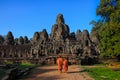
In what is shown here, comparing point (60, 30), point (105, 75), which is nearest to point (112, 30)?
point (105, 75)

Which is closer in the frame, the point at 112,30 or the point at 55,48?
the point at 112,30

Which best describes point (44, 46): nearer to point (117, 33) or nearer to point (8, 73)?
point (117, 33)

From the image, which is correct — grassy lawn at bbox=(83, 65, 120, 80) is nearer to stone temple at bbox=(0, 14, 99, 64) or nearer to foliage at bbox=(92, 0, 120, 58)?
foliage at bbox=(92, 0, 120, 58)

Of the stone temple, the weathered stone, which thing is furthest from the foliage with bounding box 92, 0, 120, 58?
the weathered stone

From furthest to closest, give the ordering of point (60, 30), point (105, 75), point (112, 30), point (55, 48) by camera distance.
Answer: point (60, 30) → point (55, 48) → point (112, 30) → point (105, 75)

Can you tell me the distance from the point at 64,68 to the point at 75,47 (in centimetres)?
2511

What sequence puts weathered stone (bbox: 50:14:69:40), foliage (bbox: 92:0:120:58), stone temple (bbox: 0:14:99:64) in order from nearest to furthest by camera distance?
foliage (bbox: 92:0:120:58), stone temple (bbox: 0:14:99:64), weathered stone (bbox: 50:14:69:40)

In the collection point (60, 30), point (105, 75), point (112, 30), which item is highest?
point (60, 30)

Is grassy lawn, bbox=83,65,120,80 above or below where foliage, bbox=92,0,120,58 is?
below

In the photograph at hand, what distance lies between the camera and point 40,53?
4553cm

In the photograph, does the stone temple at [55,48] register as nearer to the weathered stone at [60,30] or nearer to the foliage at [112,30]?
the weathered stone at [60,30]

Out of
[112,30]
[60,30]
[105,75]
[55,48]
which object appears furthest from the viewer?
[60,30]

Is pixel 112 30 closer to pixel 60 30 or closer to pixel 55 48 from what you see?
pixel 55 48

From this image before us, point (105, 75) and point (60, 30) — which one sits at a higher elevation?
point (60, 30)
